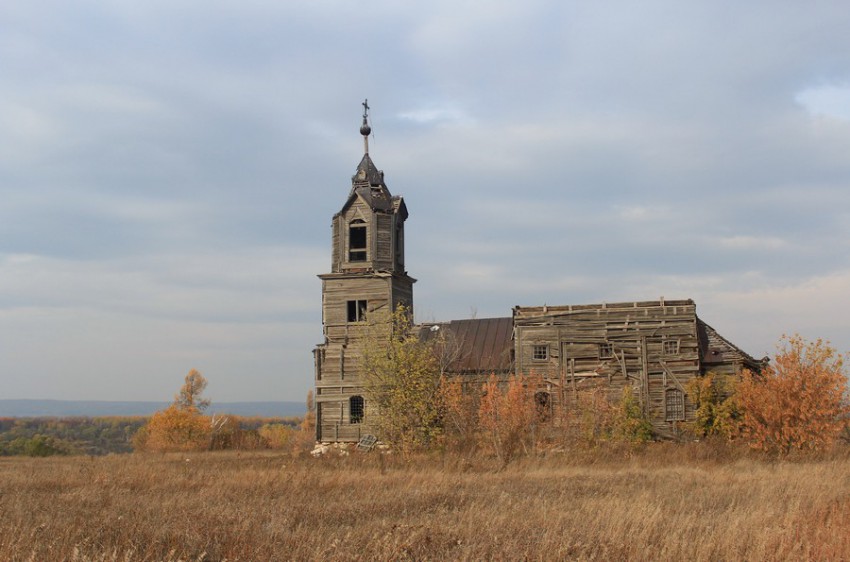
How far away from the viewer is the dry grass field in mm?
8711

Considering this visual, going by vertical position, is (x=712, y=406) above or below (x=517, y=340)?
below

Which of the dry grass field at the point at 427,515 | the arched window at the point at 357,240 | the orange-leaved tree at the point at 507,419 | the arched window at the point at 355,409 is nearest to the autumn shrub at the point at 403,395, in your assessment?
the orange-leaved tree at the point at 507,419

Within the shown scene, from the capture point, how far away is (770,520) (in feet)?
36.6

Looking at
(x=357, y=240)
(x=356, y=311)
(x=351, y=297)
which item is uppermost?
(x=357, y=240)

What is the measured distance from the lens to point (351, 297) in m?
39.2

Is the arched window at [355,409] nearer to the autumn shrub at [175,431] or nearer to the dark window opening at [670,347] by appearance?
the autumn shrub at [175,431]

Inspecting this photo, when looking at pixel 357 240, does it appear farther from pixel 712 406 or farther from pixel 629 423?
pixel 712 406

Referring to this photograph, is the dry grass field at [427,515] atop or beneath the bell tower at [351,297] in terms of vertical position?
beneath

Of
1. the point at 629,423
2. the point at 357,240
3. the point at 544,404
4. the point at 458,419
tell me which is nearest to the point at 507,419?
the point at 458,419

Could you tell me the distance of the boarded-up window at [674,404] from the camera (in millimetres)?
35469

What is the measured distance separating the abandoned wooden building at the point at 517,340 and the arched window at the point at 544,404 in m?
0.11

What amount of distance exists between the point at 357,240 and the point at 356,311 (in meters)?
4.00

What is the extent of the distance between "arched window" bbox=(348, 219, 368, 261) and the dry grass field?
20.6 metres

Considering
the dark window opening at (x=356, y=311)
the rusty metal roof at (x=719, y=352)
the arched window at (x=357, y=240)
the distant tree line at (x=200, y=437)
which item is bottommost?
the distant tree line at (x=200, y=437)
